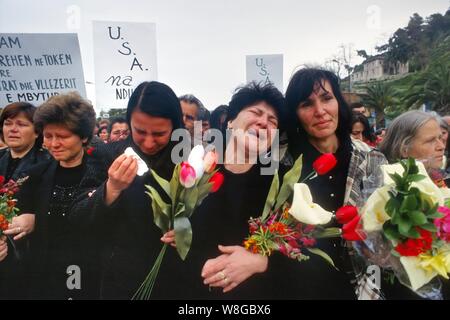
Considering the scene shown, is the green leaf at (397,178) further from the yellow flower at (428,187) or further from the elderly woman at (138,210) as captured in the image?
the elderly woman at (138,210)

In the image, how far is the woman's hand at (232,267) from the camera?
1.75 m

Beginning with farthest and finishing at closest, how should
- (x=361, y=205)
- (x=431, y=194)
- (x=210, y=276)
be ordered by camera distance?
(x=210, y=276) < (x=361, y=205) < (x=431, y=194)

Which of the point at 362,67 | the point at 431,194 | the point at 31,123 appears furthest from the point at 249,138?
the point at 31,123

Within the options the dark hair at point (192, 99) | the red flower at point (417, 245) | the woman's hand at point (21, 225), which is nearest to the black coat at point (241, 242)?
the dark hair at point (192, 99)

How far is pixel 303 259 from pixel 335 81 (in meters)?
0.79

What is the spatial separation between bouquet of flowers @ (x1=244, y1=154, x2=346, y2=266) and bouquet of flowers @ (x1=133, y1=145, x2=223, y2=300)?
0.24 m

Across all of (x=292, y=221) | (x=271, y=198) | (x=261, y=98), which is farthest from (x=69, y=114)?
(x=292, y=221)

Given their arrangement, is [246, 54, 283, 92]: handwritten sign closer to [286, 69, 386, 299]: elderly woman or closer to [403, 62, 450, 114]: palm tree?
[286, 69, 386, 299]: elderly woman

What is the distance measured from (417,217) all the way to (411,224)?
36 mm

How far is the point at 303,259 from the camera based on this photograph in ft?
5.76

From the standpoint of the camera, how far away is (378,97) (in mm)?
1891

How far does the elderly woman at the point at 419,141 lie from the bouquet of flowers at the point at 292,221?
361 millimetres
